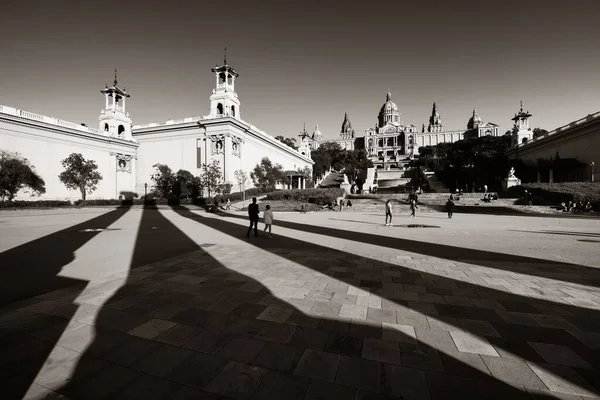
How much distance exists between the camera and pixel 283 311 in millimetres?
4156

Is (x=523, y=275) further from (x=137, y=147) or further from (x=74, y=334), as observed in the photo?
(x=137, y=147)

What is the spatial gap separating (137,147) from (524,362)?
58.5 metres

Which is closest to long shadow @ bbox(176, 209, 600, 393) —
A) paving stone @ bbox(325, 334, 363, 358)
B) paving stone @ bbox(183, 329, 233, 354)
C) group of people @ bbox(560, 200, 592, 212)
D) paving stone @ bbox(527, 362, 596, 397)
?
paving stone @ bbox(527, 362, 596, 397)

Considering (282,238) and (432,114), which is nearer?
(282,238)

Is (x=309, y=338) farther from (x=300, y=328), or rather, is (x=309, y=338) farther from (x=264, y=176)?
(x=264, y=176)

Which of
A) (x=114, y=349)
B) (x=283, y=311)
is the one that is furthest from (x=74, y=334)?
(x=283, y=311)

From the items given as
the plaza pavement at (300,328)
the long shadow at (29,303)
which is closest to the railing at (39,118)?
the long shadow at (29,303)

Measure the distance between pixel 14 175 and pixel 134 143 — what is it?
20.0 metres

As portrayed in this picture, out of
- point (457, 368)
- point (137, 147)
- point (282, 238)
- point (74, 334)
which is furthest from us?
point (137, 147)

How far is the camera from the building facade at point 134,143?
115 feet

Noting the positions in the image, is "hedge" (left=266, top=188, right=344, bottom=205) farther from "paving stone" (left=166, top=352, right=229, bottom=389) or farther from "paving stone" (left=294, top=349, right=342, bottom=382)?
"paving stone" (left=166, top=352, right=229, bottom=389)

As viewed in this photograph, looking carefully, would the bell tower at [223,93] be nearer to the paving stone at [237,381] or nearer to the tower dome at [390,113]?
the paving stone at [237,381]

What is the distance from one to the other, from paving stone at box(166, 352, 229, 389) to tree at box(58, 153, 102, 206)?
44.7 meters

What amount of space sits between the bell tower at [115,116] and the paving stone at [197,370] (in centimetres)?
5408
